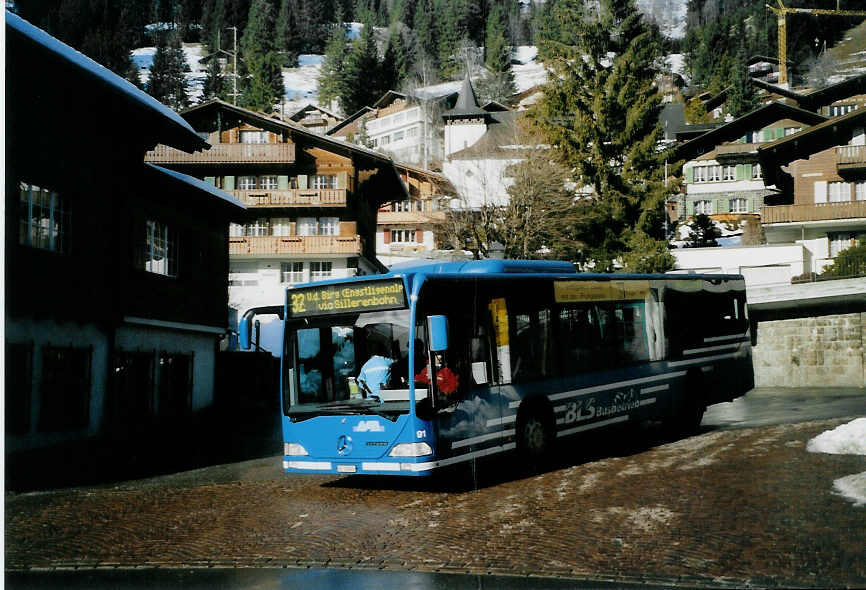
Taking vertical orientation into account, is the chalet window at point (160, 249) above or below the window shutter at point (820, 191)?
below

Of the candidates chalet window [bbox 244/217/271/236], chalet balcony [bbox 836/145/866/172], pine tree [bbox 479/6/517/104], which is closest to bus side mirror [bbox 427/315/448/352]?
chalet balcony [bbox 836/145/866/172]

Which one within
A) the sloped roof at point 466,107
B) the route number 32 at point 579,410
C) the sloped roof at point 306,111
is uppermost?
the sloped roof at point 306,111

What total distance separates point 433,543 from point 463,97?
300ft

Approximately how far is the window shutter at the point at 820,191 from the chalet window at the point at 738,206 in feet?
70.8

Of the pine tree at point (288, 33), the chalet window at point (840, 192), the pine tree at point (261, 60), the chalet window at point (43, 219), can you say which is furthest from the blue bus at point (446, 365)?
the chalet window at point (840, 192)

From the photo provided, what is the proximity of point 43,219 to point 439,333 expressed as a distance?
9032 millimetres

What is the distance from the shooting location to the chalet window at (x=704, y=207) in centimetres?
6681

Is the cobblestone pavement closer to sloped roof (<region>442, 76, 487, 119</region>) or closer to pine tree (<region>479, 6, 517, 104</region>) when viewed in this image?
pine tree (<region>479, 6, 517, 104</region>)

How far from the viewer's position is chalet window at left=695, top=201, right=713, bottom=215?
6681 centimetres

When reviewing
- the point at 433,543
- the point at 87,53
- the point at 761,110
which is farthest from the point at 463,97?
the point at 433,543

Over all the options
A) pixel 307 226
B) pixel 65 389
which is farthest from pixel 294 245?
pixel 65 389

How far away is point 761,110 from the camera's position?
50.6 meters

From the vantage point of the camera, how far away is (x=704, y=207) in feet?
220

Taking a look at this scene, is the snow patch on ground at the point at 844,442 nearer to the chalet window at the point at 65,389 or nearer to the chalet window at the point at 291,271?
the chalet window at the point at 65,389
